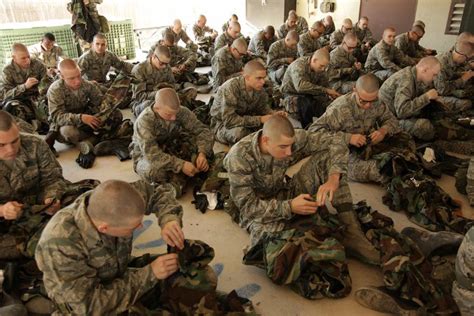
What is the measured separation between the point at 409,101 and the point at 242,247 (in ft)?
9.29

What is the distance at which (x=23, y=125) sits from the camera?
4.29m

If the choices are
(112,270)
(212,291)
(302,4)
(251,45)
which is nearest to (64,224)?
(112,270)

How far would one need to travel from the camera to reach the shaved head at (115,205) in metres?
1.92

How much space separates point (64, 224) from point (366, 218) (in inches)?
86.5

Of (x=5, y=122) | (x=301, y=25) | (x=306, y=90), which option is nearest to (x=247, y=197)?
(x=5, y=122)

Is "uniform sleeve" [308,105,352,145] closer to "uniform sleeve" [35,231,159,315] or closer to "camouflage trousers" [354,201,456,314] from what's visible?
"camouflage trousers" [354,201,456,314]

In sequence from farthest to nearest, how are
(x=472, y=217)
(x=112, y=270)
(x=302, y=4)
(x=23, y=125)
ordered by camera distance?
1. (x=302, y=4)
2. (x=23, y=125)
3. (x=472, y=217)
4. (x=112, y=270)

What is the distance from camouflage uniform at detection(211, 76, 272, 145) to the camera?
472cm

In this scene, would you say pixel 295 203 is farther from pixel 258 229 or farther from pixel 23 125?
pixel 23 125

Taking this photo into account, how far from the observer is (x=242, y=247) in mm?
3230

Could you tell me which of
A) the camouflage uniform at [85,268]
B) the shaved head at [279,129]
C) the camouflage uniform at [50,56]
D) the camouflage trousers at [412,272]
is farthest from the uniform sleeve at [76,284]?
the camouflage uniform at [50,56]

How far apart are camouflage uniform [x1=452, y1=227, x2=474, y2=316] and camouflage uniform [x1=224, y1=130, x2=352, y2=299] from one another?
660 millimetres

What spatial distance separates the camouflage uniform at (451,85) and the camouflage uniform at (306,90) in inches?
63.1

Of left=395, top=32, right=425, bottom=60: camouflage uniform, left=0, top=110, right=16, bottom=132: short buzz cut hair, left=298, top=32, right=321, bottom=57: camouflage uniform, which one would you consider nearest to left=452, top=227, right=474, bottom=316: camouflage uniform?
left=0, top=110, right=16, bottom=132: short buzz cut hair
